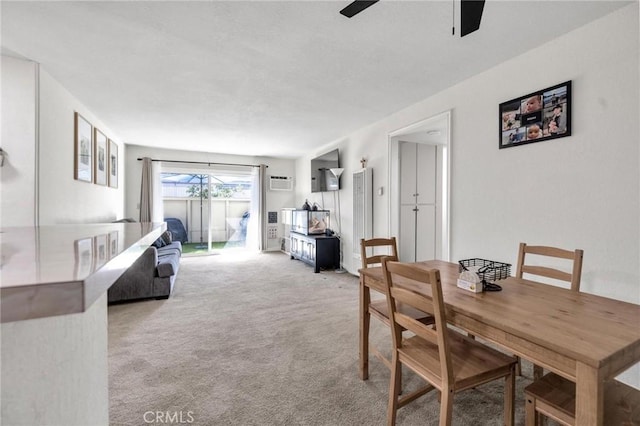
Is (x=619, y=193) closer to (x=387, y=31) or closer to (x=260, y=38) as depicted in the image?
(x=387, y=31)

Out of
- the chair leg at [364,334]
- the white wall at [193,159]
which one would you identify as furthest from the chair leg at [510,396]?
the white wall at [193,159]

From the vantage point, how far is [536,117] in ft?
7.41

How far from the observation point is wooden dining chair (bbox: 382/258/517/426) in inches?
47.9

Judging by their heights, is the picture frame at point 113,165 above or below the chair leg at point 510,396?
above

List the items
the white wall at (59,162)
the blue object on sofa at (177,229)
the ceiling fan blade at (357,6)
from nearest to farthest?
the ceiling fan blade at (357,6)
the white wall at (59,162)
the blue object on sofa at (177,229)

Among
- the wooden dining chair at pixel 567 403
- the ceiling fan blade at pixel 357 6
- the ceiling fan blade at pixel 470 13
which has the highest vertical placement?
the ceiling fan blade at pixel 357 6

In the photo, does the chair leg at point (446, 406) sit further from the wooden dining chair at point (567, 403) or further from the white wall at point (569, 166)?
the white wall at point (569, 166)

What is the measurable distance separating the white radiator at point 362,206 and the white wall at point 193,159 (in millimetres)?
3065

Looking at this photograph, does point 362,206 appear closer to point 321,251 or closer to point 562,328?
point 321,251

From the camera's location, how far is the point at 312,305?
3.32 meters

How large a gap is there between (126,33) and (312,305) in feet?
9.86

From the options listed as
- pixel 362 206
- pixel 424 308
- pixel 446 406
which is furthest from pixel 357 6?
pixel 362 206

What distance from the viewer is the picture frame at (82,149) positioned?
322 cm

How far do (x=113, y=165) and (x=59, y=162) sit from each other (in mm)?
2085
